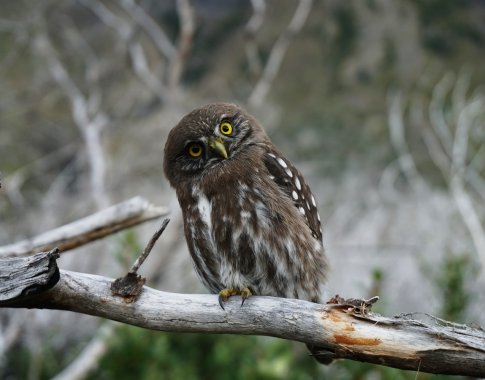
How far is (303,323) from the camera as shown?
2.12 meters

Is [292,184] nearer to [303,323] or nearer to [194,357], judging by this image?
[303,323]

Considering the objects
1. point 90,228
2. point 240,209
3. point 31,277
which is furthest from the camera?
point 90,228

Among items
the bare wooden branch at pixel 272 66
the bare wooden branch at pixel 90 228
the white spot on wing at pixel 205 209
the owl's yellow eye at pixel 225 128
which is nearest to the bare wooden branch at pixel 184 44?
the bare wooden branch at pixel 272 66

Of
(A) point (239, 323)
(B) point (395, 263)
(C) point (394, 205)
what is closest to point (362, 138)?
(C) point (394, 205)

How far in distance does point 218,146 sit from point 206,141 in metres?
0.07

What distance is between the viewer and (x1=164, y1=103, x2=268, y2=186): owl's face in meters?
2.89

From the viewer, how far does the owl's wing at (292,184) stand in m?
2.96

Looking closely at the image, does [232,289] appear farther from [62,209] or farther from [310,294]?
[62,209]

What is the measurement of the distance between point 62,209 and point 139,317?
714cm

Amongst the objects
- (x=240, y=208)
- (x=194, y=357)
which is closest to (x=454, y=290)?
(x=194, y=357)

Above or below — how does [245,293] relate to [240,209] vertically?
below

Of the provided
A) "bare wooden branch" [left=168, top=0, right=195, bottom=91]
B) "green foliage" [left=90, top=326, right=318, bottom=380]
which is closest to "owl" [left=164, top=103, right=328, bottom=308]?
"green foliage" [left=90, top=326, right=318, bottom=380]

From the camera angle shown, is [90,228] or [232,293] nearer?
[232,293]

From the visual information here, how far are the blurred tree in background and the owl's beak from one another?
370 centimetres
